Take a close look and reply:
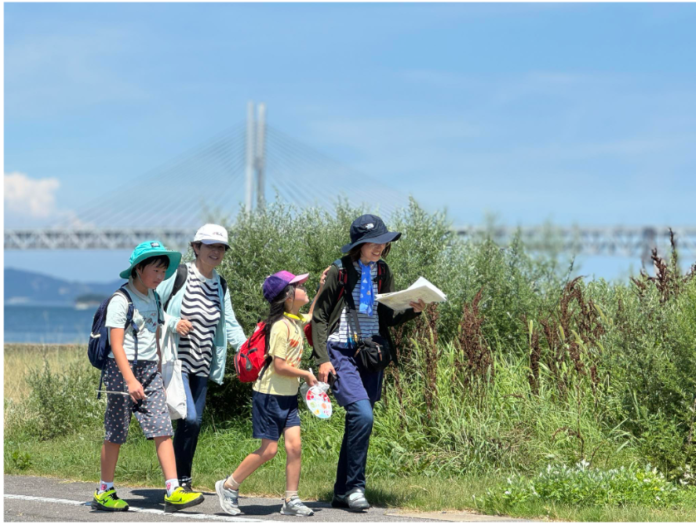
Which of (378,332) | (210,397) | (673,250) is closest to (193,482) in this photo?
(378,332)

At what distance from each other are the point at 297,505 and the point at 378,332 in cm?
115

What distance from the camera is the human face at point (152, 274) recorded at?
505 cm

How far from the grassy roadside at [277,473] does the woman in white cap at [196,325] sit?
61 cm

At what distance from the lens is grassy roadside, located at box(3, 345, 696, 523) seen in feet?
16.0

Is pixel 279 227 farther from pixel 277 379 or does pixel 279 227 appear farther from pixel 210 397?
pixel 277 379

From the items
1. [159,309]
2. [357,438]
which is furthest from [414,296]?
[159,309]

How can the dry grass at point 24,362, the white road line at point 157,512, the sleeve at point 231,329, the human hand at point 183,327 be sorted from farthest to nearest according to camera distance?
the dry grass at point 24,362 → the sleeve at point 231,329 → the human hand at point 183,327 → the white road line at point 157,512

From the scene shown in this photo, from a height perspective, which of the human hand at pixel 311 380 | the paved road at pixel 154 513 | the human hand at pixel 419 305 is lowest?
the paved road at pixel 154 513

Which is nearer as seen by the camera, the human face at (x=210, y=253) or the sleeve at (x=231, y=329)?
the human face at (x=210, y=253)

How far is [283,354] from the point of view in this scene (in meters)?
4.88

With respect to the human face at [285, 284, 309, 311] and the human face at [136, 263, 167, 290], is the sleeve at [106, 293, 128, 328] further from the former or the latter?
the human face at [285, 284, 309, 311]

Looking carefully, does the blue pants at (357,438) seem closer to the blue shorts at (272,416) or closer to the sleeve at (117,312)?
the blue shorts at (272,416)

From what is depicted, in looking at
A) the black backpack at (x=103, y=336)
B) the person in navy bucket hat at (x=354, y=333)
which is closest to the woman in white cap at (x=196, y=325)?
the black backpack at (x=103, y=336)

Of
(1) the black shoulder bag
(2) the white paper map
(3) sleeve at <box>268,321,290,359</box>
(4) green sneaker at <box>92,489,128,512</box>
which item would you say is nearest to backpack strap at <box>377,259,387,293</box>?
(2) the white paper map
